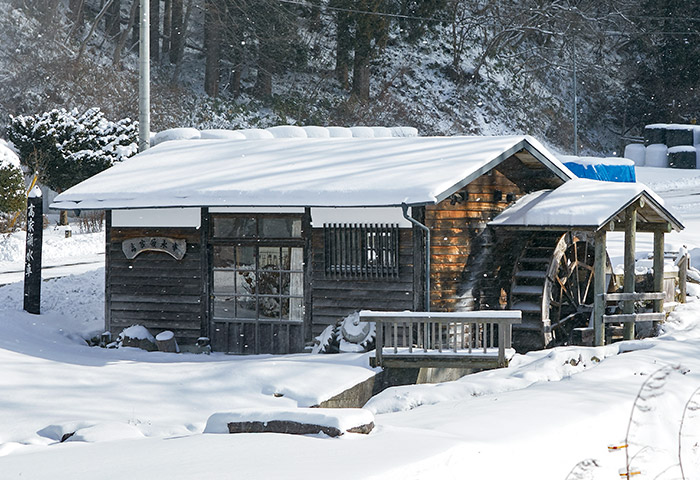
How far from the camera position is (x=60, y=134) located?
95.8ft

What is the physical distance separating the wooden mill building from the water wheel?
0.04 metres

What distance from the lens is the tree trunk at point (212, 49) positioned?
42.2m

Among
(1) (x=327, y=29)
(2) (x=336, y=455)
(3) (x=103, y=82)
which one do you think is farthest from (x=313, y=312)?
(1) (x=327, y=29)

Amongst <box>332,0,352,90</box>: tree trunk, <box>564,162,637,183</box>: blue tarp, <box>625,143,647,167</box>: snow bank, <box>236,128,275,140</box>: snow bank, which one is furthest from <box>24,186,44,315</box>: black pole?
<box>625,143,647,167</box>: snow bank

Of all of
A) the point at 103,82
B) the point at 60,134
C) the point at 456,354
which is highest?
the point at 103,82

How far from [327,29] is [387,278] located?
36527mm

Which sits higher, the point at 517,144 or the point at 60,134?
the point at 60,134

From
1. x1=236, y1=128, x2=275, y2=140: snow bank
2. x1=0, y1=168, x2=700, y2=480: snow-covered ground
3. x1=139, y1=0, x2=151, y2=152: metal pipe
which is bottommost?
x1=0, y1=168, x2=700, y2=480: snow-covered ground

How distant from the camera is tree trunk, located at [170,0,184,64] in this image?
1730 inches

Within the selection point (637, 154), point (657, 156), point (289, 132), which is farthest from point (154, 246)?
point (637, 154)

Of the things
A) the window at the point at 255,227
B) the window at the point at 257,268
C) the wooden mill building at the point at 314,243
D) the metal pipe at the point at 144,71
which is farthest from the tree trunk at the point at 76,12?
the window at the point at 257,268

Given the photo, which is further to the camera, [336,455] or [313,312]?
[313,312]

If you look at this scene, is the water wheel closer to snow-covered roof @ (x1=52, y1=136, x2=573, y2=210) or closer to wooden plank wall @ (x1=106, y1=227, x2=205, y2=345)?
snow-covered roof @ (x1=52, y1=136, x2=573, y2=210)

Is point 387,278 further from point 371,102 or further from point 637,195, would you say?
point 371,102
